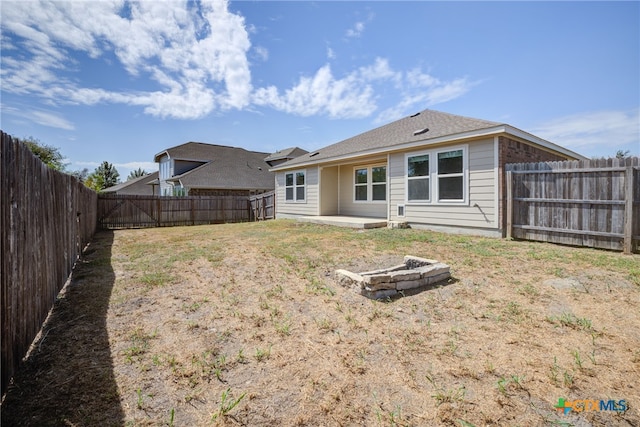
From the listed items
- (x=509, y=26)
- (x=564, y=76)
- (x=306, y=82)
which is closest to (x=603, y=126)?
(x=564, y=76)

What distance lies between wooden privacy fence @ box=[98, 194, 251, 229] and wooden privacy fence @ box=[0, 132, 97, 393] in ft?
40.8

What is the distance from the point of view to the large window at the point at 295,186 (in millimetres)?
14203

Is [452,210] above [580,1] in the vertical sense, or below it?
below

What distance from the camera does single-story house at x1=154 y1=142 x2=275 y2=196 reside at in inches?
845

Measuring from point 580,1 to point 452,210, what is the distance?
619 cm

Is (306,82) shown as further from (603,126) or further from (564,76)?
(603,126)

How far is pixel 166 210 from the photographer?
15688 mm

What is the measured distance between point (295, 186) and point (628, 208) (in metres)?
11.6

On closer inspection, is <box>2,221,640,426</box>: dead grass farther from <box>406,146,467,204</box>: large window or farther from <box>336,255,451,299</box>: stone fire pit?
<box>406,146,467,204</box>: large window

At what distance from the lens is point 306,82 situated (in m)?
13.0

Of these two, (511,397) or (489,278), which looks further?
(489,278)

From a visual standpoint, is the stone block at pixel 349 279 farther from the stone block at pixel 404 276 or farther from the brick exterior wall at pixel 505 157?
the brick exterior wall at pixel 505 157

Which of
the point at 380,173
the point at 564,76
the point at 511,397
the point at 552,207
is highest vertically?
the point at 564,76

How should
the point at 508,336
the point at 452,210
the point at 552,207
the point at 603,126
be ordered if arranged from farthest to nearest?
the point at 603,126, the point at 452,210, the point at 552,207, the point at 508,336
